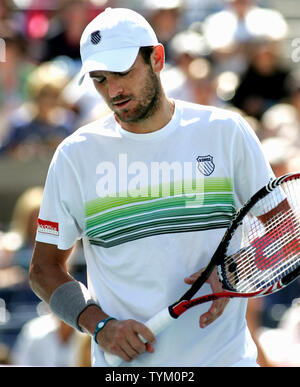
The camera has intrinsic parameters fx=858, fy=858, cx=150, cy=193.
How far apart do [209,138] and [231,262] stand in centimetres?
47

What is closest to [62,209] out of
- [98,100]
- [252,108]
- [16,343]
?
[16,343]

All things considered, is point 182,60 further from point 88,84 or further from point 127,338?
point 127,338

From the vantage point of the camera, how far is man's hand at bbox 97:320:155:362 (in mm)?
2996

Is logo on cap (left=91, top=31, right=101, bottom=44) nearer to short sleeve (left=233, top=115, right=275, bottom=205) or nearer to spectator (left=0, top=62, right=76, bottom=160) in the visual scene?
short sleeve (left=233, top=115, right=275, bottom=205)

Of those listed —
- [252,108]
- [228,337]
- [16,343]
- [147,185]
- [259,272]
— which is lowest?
[16,343]

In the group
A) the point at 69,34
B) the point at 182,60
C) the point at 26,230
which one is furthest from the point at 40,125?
the point at 69,34

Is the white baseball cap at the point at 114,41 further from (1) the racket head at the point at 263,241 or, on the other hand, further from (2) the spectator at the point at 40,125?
(2) the spectator at the point at 40,125

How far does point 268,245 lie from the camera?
3135 mm

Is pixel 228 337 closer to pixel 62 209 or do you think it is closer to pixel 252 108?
pixel 62 209

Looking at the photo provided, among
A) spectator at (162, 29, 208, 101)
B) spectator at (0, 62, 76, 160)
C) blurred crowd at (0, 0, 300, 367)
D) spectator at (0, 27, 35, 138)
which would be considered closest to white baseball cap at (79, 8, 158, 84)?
blurred crowd at (0, 0, 300, 367)

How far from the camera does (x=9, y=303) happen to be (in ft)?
20.2

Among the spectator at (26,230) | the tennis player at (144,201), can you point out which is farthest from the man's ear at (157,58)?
the spectator at (26,230)

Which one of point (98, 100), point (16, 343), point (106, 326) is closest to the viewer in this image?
point (106, 326)

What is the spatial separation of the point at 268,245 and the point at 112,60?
88cm
